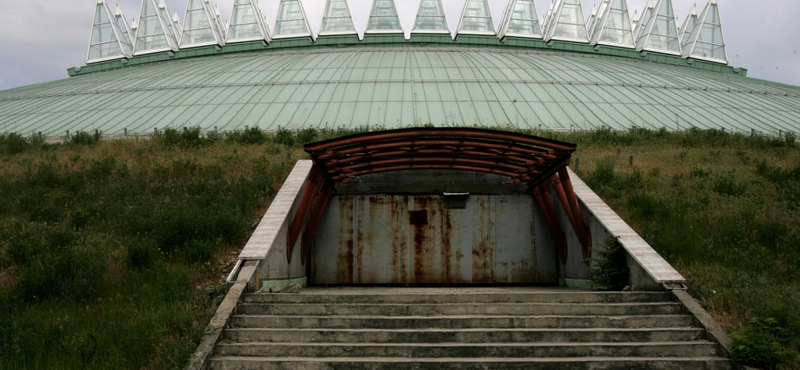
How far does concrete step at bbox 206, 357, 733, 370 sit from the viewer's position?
980 centimetres

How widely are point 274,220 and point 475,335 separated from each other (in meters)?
5.67

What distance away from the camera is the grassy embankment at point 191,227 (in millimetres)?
10414

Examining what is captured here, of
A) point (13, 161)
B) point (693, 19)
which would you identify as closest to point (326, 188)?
point (13, 161)

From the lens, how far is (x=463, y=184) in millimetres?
20094

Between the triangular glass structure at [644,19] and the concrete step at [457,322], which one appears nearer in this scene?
the concrete step at [457,322]

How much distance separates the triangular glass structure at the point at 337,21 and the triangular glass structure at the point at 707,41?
1886cm

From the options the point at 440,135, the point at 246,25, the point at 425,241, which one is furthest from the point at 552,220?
the point at 246,25

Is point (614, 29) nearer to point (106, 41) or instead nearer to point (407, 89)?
point (407, 89)

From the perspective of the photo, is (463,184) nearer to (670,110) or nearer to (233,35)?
(670,110)

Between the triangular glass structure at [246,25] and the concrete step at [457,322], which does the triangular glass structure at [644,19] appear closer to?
the triangular glass structure at [246,25]

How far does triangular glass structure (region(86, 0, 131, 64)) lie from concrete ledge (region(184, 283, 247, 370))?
3302 cm

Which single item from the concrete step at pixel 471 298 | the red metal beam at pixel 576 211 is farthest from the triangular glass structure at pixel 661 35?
the concrete step at pixel 471 298

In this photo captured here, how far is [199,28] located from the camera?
38750mm

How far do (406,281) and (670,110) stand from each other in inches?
627
